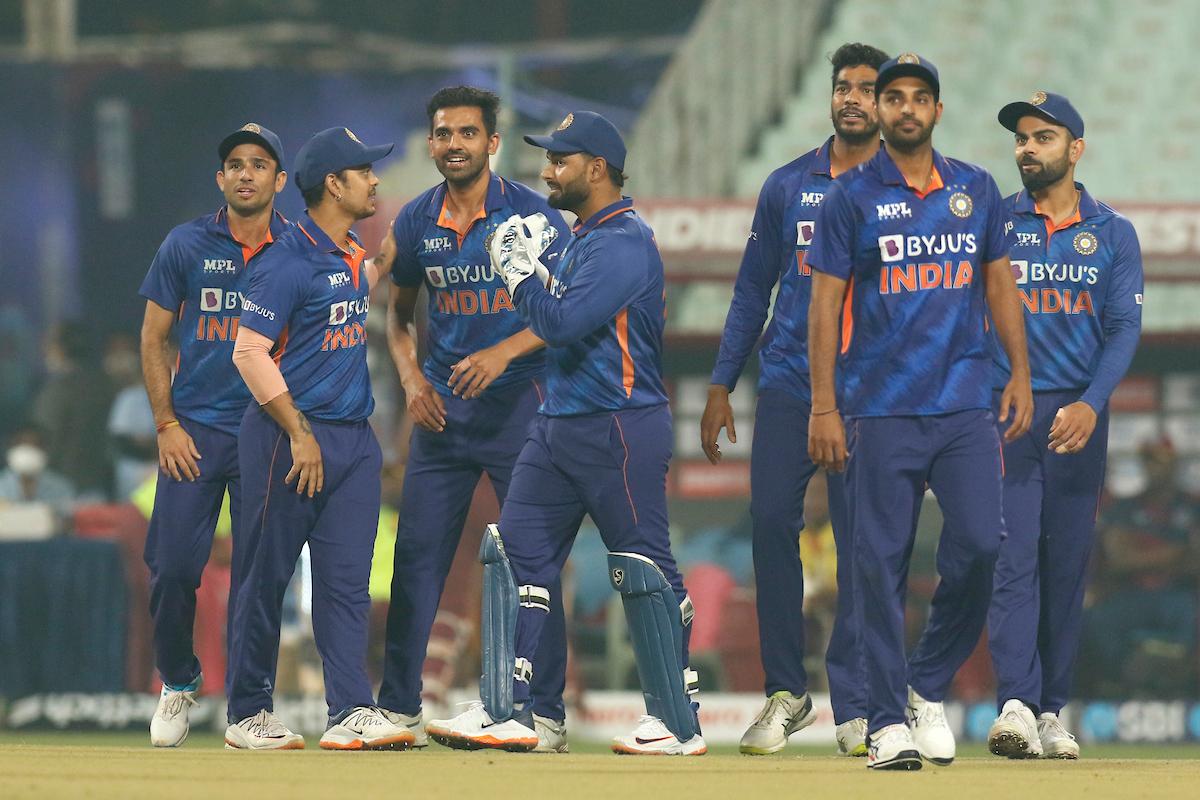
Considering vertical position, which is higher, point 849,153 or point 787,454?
point 849,153

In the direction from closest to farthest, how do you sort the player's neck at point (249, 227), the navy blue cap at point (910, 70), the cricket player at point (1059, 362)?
the navy blue cap at point (910, 70), the cricket player at point (1059, 362), the player's neck at point (249, 227)

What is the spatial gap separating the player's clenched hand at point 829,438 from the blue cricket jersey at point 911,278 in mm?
76

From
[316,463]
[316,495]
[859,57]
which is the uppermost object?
[859,57]

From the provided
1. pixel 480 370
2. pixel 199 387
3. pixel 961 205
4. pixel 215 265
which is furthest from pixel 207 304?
pixel 961 205

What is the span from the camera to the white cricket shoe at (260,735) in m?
6.44

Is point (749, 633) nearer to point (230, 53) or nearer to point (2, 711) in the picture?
point (2, 711)

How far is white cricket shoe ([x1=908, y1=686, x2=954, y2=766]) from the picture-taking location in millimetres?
5637

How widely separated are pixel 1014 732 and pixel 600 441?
159 cm

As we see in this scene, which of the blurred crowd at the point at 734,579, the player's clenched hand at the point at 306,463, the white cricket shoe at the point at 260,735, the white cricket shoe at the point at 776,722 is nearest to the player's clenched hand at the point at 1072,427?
the white cricket shoe at the point at 776,722

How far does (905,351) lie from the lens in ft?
18.5

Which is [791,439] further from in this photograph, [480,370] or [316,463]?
[316,463]

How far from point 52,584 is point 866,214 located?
22.4 feet

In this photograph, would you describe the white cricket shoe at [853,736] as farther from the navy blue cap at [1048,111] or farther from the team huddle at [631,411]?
the navy blue cap at [1048,111]

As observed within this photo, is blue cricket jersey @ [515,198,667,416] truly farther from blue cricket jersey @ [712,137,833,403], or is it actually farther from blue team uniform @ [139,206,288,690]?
blue team uniform @ [139,206,288,690]
